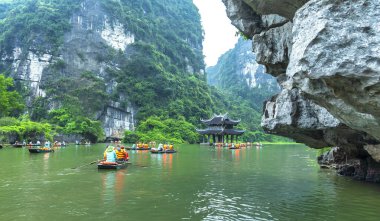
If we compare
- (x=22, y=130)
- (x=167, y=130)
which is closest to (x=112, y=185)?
(x=22, y=130)

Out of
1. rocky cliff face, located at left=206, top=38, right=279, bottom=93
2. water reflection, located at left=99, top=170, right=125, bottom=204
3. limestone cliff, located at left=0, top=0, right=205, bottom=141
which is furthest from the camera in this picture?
rocky cliff face, located at left=206, top=38, right=279, bottom=93

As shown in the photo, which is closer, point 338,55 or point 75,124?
→ point 338,55

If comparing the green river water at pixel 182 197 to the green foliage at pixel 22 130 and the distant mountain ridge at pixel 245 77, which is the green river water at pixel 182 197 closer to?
the green foliage at pixel 22 130

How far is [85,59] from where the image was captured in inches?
2813

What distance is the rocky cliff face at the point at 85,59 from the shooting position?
2601 inches

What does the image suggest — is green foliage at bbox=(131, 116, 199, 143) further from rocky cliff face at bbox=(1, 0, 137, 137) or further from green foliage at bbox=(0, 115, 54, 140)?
green foliage at bbox=(0, 115, 54, 140)

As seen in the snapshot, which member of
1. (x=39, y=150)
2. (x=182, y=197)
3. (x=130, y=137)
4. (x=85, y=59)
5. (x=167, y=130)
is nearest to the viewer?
(x=182, y=197)

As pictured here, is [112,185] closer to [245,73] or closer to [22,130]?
[22,130]

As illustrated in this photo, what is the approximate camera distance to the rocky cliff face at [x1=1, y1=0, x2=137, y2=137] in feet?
217

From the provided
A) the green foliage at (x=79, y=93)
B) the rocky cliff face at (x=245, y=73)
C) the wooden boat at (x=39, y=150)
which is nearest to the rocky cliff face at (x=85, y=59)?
the green foliage at (x=79, y=93)

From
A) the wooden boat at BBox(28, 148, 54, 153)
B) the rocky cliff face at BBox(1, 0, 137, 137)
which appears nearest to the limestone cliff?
the rocky cliff face at BBox(1, 0, 137, 137)

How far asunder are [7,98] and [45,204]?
4357 cm

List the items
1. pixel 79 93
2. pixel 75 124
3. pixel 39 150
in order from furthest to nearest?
pixel 79 93
pixel 75 124
pixel 39 150

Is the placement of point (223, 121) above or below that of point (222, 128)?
above
